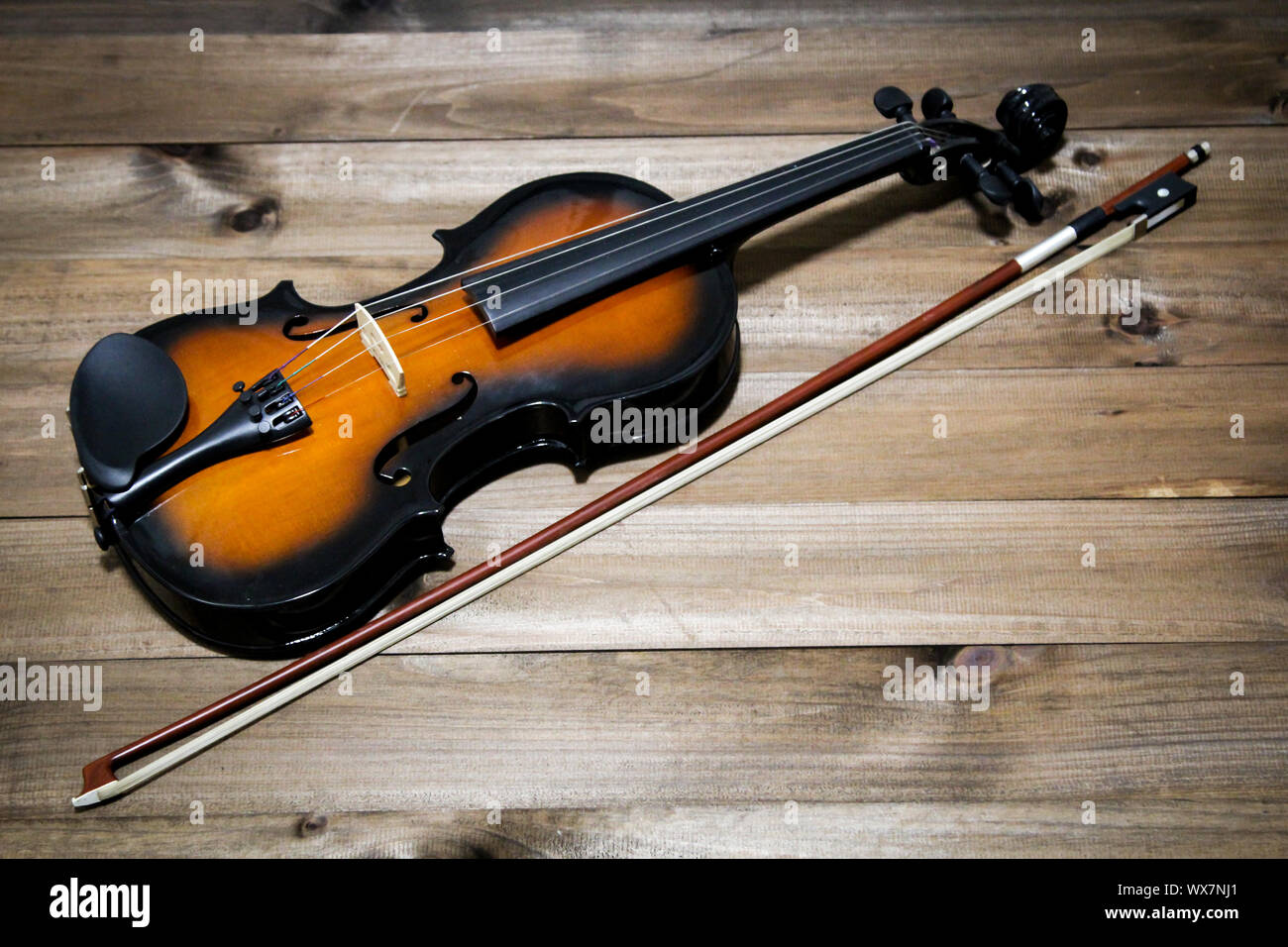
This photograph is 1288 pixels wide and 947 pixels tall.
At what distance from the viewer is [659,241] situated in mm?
1664

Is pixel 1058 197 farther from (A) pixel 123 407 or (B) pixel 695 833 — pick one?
(A) pixel 123 407

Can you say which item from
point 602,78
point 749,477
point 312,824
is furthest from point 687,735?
point 602,78

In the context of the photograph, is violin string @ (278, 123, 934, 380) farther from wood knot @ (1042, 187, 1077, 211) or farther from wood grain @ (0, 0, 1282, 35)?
wood grain @ (0, 0, 1282, 35)

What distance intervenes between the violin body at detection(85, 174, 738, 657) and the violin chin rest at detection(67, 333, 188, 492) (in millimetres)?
30

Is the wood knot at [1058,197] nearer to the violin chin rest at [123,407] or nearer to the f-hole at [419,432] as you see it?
the f-hole at [419,432]

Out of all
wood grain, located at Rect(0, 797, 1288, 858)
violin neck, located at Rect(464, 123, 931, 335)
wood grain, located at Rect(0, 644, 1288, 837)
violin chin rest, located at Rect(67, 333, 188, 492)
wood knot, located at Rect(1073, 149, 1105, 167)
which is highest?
wood knot, located at Rect(1073, 149, 1105, 167)

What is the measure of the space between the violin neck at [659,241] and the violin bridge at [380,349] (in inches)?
6.0

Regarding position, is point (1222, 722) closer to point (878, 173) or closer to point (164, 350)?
point (878, 173)

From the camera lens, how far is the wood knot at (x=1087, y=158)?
2.06 m

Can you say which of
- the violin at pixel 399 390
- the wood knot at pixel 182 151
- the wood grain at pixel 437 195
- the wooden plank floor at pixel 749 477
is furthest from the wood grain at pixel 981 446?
the wood knot at pixel 182 151

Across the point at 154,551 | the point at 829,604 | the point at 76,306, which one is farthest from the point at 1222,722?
the point at 76,306

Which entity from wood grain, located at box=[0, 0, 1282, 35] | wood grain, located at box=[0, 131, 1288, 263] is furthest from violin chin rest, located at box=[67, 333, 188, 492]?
wood grain, located at box=[0, 0, 1282, 35]

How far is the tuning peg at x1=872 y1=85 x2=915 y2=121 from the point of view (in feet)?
6.12

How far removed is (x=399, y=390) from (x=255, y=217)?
677 millimetres
